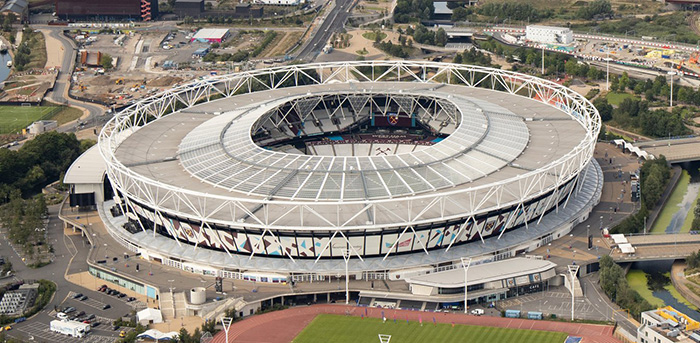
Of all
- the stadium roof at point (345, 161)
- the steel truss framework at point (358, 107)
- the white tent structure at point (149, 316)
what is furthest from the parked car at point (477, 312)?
the steel truss framework at point (358, 107)

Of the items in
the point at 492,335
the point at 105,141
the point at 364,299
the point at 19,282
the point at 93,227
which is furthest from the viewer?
the point at 105,141

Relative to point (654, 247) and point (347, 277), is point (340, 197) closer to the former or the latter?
point (347, 277)

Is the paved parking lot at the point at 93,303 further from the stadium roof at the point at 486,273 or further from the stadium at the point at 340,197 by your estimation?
the stadium roof at the point at 486,273

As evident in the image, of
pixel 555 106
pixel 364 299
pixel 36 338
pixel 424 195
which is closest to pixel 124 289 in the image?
pixel 36 338

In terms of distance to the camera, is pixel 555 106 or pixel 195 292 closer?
pixel 195 292

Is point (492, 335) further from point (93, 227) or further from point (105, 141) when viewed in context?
point (105, 141)
